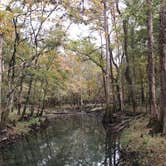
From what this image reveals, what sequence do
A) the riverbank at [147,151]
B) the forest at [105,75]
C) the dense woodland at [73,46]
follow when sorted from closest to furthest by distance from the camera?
the riverbank at [147,151] < the forest at [105,75] < the dense woodland at [73,46]

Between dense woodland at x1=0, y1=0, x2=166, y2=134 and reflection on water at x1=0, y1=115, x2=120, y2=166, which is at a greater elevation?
dense woodland at x1=0, y1=0, x2=166, y2=134

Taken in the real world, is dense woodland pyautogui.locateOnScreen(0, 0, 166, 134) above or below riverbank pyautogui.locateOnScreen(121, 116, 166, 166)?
above

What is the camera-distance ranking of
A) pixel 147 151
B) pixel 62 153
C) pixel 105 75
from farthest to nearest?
pixel 105 75 < pixel 62 153 < pixel 147 151

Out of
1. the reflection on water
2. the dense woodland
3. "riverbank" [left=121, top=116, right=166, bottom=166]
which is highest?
the dense woodland

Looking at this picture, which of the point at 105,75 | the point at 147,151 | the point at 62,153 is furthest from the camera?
the point at 105,75

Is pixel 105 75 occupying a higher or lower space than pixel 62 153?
higher

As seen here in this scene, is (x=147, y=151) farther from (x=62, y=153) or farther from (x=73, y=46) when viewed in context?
(x=73, y=46)

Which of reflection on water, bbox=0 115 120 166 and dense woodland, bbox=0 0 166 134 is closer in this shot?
reflection on water, bbox=0 115 120 166

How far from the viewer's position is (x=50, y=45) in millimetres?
27656

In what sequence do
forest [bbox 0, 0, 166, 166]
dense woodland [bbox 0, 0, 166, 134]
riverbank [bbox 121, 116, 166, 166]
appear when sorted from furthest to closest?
dense woodland [bbox 0, 0, 166, 134]
forest [bbox 0, 0, 166, 166]
riverbank [bbox 121, 116, 166, 166]

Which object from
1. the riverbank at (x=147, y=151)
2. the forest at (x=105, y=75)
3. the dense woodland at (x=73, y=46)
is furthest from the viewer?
the dense woodland at (x=73, y=46)

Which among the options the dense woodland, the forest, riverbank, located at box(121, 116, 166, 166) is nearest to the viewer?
riverbank, located at box(121, 116, 166, 166)

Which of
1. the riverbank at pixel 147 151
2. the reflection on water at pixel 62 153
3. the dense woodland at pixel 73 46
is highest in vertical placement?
the dense woodland at pixel 73 46

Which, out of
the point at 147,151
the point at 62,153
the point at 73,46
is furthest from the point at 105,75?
the point at 147,151
